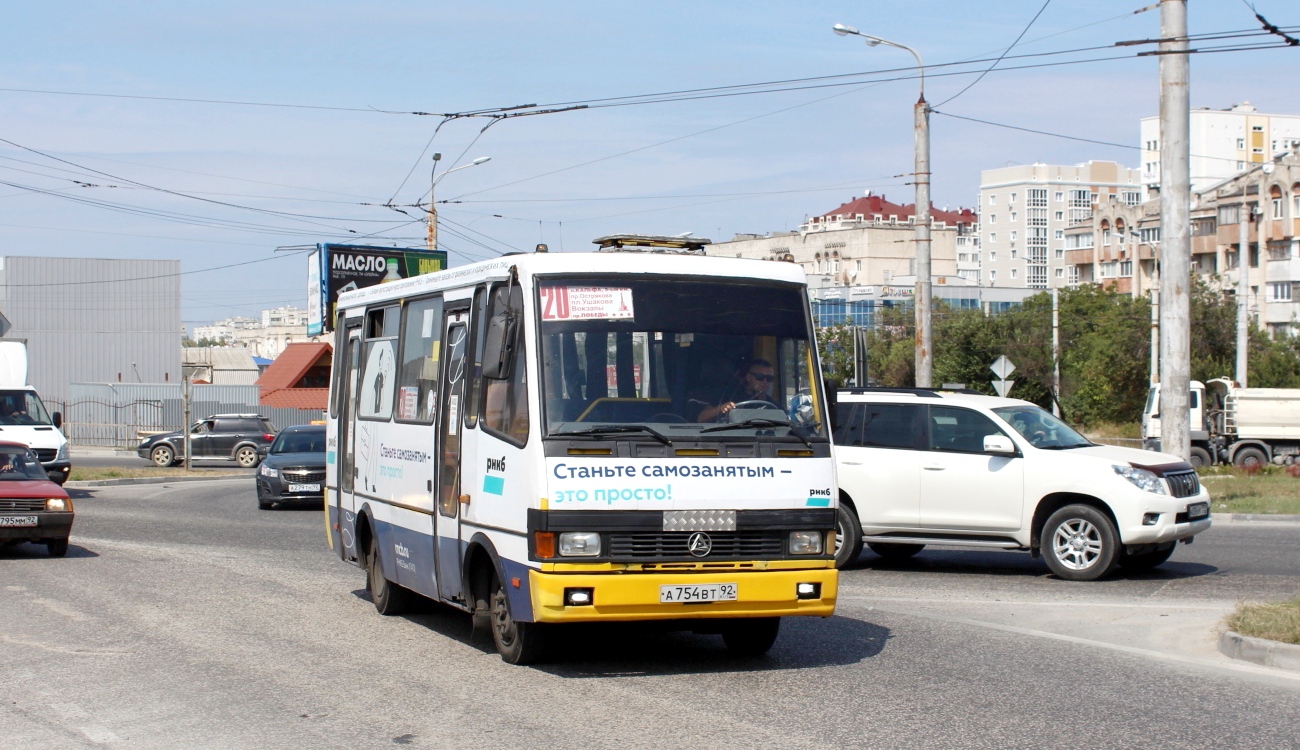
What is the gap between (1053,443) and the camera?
14.5 metres

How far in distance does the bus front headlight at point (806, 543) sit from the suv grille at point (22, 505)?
11.0 m

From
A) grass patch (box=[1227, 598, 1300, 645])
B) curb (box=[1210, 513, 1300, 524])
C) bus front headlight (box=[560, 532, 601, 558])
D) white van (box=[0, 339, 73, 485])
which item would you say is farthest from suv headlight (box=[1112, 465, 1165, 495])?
white van (box=[0, 339, 73, 485])

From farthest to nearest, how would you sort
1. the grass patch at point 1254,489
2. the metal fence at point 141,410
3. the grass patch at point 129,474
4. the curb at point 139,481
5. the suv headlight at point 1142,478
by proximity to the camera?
the metal fence at point 141,410 < the grass patch at point 129,474 < the curb at point 139,481 < the grass patch at point 1254,489 < the suv headlight at point 1142,478

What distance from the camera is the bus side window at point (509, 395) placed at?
28.5 ft

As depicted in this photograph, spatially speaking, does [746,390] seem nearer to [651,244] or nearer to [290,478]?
[651,244]

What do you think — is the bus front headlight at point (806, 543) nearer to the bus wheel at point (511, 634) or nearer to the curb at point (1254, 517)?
the bus wheel at point (511, 634)

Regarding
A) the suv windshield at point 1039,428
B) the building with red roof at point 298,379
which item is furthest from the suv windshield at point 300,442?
the building with red roof at point 298,379

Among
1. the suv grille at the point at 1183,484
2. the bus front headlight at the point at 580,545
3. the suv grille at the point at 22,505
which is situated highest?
the bus front headlight at the point at 580,545

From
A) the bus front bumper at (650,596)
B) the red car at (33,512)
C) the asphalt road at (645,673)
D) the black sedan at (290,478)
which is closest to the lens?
the asphalt road at (645,673)

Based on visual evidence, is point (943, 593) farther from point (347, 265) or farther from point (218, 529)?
point (347, 265)

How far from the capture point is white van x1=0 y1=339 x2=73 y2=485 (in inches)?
1024

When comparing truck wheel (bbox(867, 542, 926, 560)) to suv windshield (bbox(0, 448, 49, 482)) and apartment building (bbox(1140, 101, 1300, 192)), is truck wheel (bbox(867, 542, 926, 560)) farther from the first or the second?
apartment building (bbox(1140, 101, 1300, 192))

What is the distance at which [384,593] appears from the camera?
1171cm

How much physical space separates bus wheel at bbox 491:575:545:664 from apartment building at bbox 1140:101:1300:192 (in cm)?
12649
